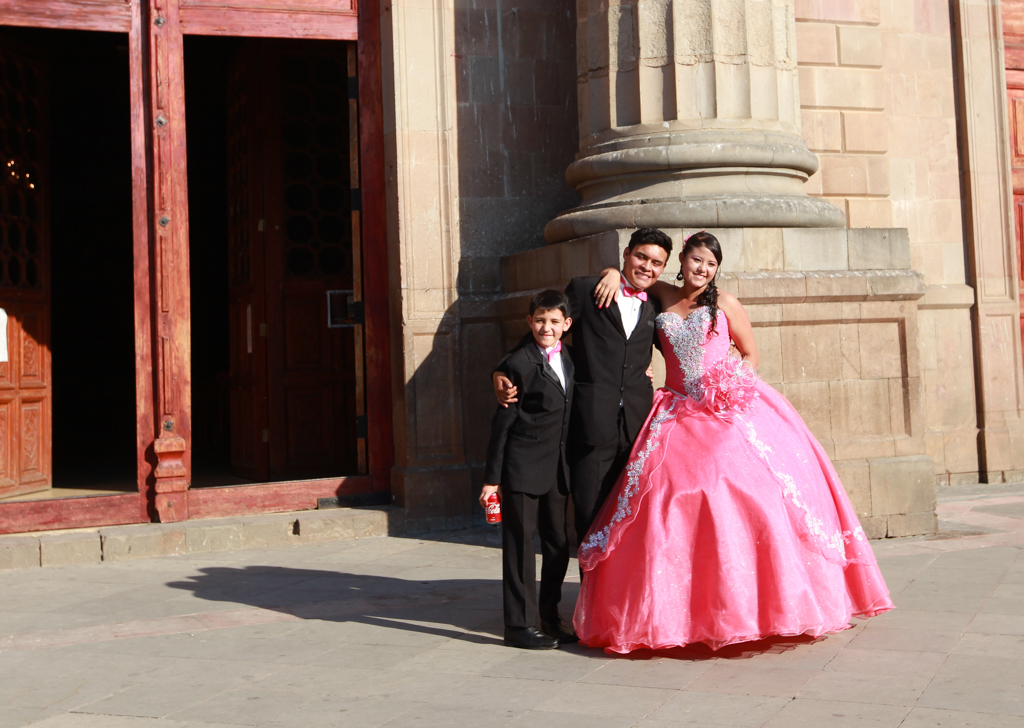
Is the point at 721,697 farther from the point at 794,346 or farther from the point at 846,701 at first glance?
the point at 794,346

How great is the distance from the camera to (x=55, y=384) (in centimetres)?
1553

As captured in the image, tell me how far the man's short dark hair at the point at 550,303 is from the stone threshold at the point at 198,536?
11.3ft

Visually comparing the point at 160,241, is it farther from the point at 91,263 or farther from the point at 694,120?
the point at 91,263

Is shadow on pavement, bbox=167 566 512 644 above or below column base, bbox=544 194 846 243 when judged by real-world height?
below

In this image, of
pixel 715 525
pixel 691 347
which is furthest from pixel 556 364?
pixel 715 525

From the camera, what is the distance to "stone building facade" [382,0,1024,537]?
6.91 m

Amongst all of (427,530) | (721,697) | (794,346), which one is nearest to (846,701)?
(721,697)

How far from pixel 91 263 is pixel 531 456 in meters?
12.9

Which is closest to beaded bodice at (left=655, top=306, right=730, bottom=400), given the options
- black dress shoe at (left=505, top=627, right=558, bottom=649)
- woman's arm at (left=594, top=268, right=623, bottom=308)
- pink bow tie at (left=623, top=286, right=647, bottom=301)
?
pink bow tie at (left=623, top=286, right=647, bottom=301)

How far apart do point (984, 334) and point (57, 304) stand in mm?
12775

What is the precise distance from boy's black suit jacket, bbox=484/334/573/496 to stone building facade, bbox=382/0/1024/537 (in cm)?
212

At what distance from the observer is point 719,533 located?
4.23m

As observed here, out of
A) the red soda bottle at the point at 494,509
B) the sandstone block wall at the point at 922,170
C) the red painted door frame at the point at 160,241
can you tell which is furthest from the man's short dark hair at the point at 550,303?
the sandstone block wall at the point at 922,170

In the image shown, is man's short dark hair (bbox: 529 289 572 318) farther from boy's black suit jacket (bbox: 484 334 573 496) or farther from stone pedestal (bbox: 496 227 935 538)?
stone pedestal (bbox: 496 227 935 538)
